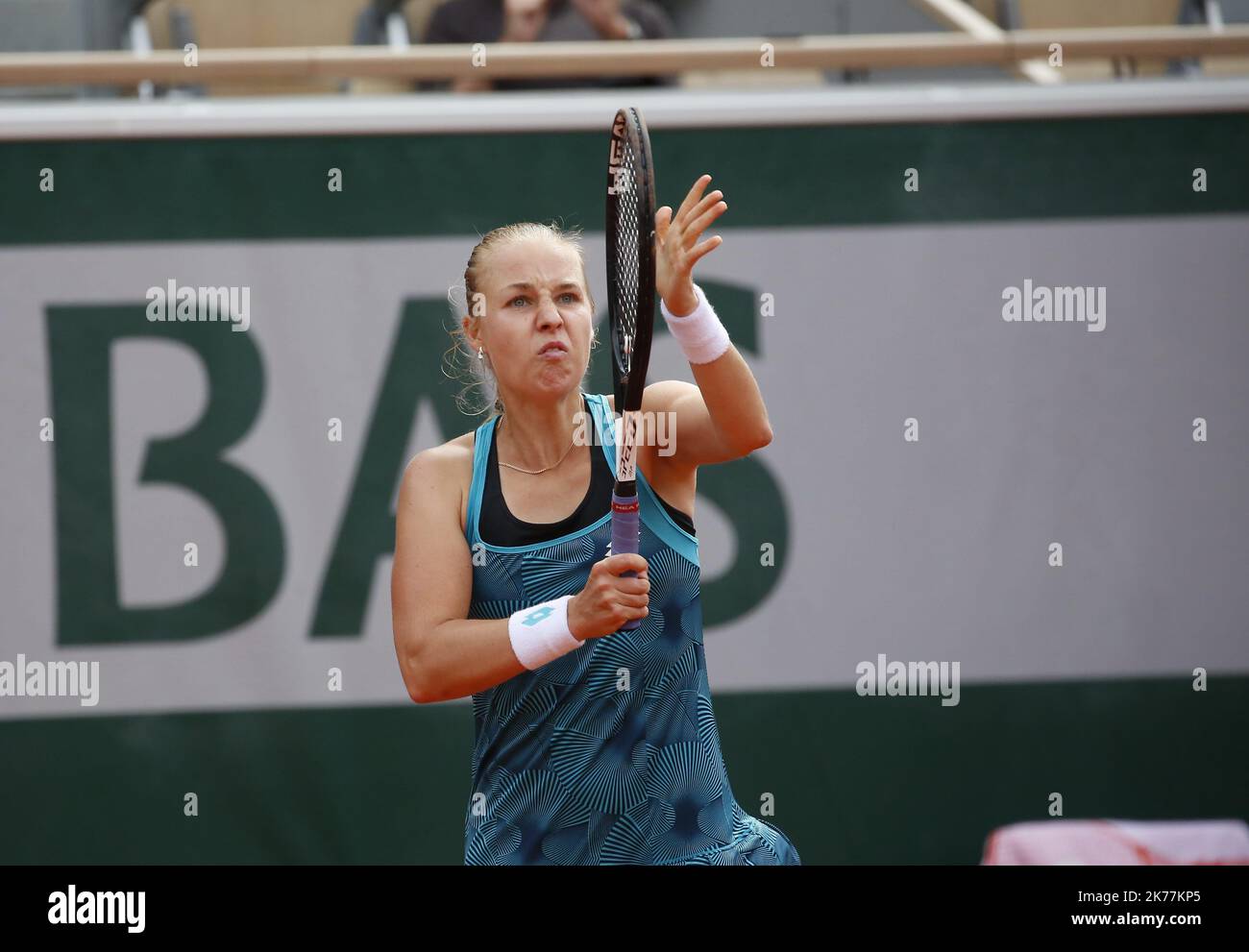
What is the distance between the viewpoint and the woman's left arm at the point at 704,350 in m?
2.11

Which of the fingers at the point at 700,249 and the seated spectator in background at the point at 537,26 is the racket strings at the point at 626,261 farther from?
the seated spectator in background at the point at 537,26

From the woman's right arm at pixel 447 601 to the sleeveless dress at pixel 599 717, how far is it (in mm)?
48

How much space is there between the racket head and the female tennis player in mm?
48

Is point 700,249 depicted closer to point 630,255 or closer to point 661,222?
point 661,222

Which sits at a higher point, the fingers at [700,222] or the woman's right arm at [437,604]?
the fingers at [700,222]

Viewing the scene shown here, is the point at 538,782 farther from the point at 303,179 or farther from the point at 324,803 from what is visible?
the point at 303,179

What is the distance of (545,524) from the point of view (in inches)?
88.7

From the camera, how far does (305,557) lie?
13.6 ft

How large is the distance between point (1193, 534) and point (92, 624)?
318cm

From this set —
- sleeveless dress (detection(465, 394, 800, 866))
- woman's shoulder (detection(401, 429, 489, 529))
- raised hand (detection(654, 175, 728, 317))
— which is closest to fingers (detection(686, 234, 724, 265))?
raised hand (detection(654, 175, 728, 317))

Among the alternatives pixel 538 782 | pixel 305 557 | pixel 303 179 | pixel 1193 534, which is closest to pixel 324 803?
pixel 305 557

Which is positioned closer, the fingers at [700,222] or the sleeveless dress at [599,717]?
the fingers at [700,222]

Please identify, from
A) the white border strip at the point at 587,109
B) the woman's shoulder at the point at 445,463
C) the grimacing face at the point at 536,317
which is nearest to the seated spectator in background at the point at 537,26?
the white border strip at the point at 587,109
